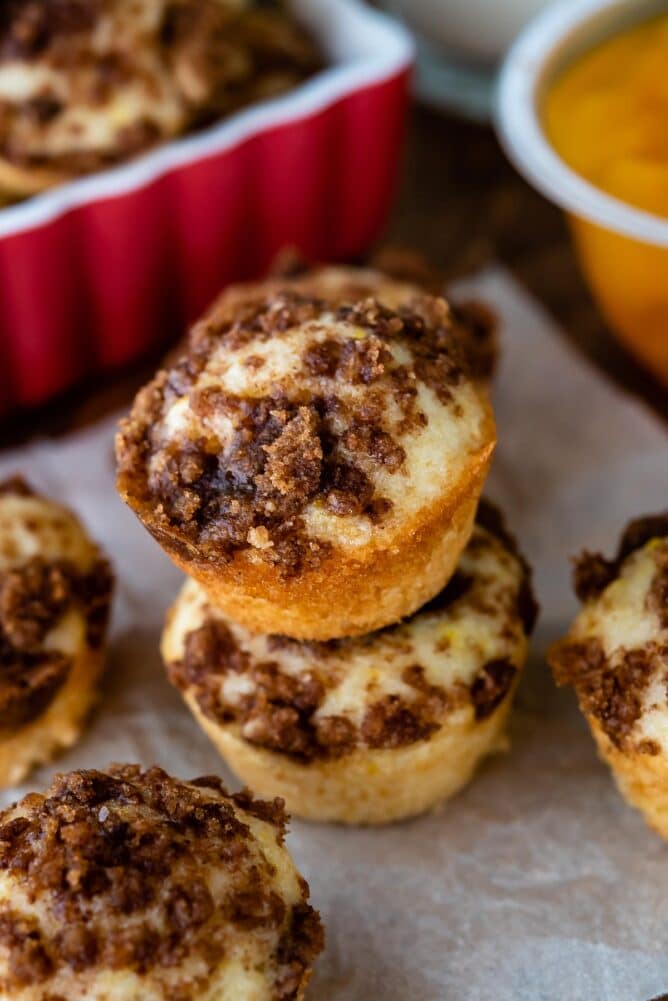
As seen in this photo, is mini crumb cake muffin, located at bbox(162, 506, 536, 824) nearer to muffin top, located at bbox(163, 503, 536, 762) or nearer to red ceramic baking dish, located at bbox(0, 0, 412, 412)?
muffin top, located at bbox(163, 503, 536, 762)

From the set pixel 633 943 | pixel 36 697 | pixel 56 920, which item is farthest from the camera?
pixel 36 697

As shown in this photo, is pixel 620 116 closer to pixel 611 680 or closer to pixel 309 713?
A: pixel 611 680

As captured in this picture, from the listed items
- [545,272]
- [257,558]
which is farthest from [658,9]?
[257,558]

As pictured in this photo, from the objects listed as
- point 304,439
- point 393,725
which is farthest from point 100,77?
point 393,725

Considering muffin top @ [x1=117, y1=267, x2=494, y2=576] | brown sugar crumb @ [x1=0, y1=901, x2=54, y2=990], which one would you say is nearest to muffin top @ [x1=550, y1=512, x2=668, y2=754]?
muffin top @ [x1=117, y1=267, x2=494, y2=576]

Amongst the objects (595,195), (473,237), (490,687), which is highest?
(595,195)

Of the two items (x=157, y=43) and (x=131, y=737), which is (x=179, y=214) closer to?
(x=157, y=43)
